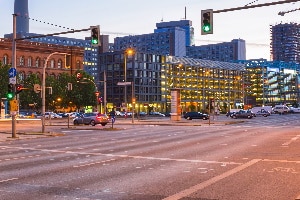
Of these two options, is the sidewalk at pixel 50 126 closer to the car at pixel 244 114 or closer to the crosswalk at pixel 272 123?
the crosswalk at pixel 272 123

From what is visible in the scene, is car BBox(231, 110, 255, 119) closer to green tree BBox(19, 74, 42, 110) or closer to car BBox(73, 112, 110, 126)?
car BBox(73, 112, 110, 126)

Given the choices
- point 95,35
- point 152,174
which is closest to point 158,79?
point 95,35

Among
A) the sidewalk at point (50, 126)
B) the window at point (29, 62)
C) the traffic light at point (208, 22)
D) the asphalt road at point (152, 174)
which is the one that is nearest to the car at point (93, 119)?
the sidewalk at point (50, 126)

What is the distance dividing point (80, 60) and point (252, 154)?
361 ft

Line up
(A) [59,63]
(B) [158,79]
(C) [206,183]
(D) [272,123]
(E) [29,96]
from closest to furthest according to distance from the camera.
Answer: (C) [206,183], (D) [272,123], (E) [29,96], (A) [59,63], (B) [158,79]

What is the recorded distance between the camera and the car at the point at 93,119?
53.6 metres

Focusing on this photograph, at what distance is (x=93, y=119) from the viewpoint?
54.3 metres

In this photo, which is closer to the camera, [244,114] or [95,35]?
[95,35]

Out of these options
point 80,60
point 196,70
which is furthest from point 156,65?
point 80,60

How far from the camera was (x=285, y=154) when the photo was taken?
20.3 meters

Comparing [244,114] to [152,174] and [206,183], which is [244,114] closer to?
[152,174]

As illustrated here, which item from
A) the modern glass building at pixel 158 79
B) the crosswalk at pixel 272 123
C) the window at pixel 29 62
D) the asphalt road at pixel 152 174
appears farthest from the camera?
the modern glass building at pixel 158 79

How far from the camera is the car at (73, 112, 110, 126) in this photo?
53625 millimetres

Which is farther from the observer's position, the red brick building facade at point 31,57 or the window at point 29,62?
the window at point 29,62
